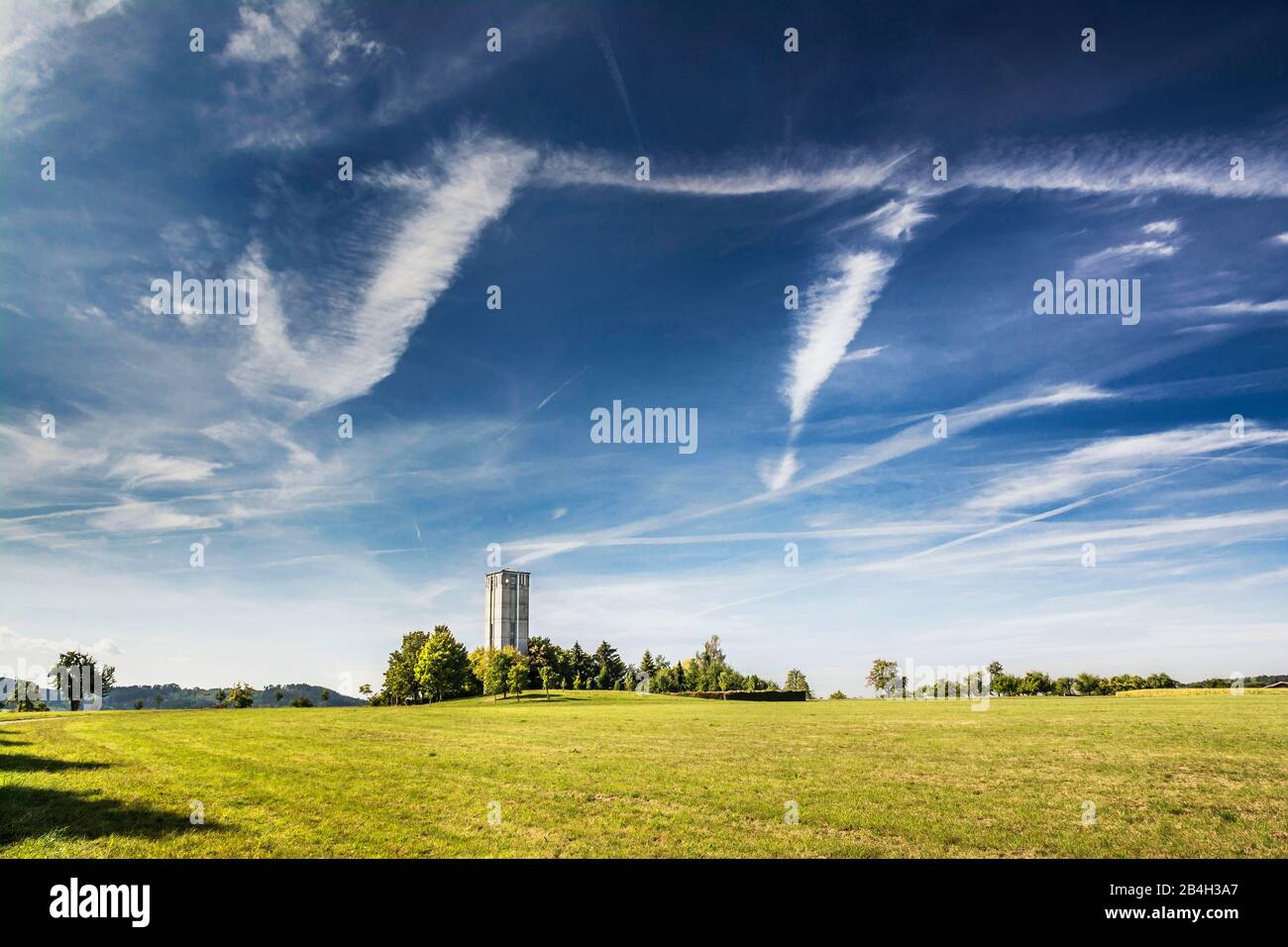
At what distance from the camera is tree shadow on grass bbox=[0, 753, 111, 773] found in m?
21.1

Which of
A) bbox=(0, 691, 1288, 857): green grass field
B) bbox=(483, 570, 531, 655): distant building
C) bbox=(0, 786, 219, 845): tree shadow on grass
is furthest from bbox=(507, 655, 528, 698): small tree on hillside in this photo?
bbox=(0, 786, 219, 845): tree shadow on grass

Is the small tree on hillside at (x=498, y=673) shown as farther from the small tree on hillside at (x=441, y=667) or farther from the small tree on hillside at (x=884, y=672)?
the small tree on hillside at (x=884, y=672)

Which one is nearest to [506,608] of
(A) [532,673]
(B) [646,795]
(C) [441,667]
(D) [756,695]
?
(A) [532,673]

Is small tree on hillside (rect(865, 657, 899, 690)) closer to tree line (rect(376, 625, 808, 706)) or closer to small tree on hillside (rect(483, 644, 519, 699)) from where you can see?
tree line (rect(376, 625, 808, 706))

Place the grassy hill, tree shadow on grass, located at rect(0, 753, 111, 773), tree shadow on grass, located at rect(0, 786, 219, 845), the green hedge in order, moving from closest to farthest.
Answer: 1. tree shadow on grass, located at rect(0, 786, 219, 845)
2. tree shadow on grass, located at rect(0, 753, 111, 773)
3. the grassy hill
4. the green hedge

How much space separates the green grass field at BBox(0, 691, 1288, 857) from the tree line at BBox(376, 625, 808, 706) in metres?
54.7

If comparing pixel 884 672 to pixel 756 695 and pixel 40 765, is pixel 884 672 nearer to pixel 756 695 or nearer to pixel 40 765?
pixel 756 695

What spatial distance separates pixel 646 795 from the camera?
17.1 m

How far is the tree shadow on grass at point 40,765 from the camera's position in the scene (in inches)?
832

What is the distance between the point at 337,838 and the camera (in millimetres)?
13367

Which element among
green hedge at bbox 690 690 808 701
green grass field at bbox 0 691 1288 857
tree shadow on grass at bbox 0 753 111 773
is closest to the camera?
green grass field at bbox 0 691 1288 857
